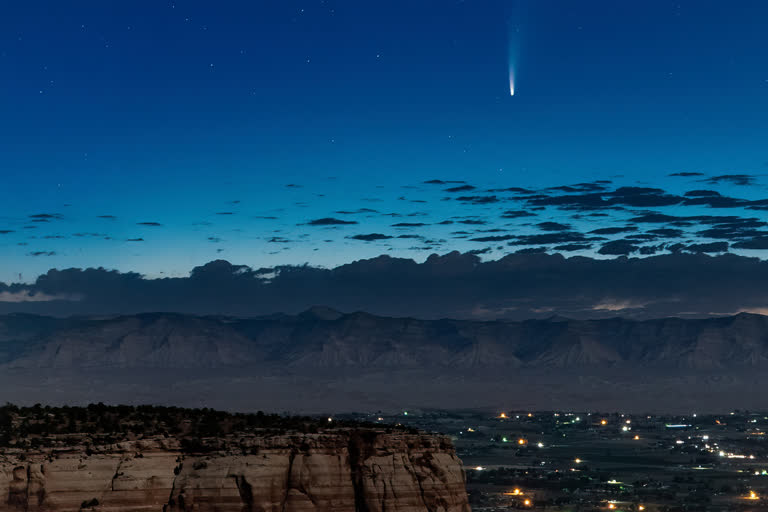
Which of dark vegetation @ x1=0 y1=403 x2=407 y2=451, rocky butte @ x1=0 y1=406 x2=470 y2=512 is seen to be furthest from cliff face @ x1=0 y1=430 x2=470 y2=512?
dark vegetation @ x1=0 y1=403 x2=407 y2=451

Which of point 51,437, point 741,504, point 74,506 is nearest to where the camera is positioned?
point 74,506

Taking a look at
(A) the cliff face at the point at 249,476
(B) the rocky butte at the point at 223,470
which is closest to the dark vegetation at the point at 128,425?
(B) the rocky butte at the point at 223,470

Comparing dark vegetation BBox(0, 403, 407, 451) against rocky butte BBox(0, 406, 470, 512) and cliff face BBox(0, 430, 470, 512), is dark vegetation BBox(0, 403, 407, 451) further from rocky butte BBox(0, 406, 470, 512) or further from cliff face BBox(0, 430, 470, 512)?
cliff face BBox(0, 430, 470, 512)

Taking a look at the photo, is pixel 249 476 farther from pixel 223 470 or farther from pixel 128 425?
pixel 128 425

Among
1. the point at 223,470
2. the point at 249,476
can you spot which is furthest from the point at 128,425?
the point at 249,476

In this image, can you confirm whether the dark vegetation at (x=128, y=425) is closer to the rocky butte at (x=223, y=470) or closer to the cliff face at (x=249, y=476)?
the rocky butte at (x=223, y=470)

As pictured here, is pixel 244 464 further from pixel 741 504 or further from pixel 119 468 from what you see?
pixel 741 504

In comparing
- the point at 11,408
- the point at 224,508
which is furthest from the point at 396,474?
the point at 11,408
